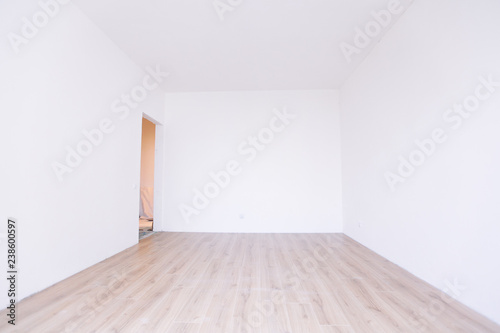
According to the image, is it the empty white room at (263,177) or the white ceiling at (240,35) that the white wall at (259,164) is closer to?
the empty white room at (263,177)

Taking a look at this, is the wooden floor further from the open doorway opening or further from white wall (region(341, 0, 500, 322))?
the open doorway opening

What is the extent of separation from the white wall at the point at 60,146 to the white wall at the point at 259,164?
1.45 metres

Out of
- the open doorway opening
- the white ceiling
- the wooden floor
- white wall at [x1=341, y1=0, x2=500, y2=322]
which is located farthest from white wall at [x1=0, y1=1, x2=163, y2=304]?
white wall at [x1=341, y1=0, x2=500, y2=322]

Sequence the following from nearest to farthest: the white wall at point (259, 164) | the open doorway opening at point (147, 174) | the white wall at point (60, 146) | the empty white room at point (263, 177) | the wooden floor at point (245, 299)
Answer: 1. the wooden floor at point (245, 299)
2. the empty white room at point (263, 177)
3. the white wall at point (60, 146)
4. the white wall at point (259, 164)
5. the open doorway opening at point (147, 174)

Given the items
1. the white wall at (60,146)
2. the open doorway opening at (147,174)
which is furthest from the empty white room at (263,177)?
the open doorway opening at (147,174)

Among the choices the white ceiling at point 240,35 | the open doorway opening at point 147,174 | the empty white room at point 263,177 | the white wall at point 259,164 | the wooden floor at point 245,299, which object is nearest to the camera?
the wooden floor at point 245,299

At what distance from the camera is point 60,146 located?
2316 millimetres

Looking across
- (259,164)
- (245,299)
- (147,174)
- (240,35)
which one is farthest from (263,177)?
(147,174)

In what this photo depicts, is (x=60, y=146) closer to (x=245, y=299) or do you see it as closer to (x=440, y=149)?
(x=245, y=299)

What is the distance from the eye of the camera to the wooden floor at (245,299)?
1583mm

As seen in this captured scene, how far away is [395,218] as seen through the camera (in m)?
2.78

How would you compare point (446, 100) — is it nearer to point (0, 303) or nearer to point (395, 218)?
point (395, 218)

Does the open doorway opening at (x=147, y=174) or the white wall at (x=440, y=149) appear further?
the open doorway opening at (x=147, y=174)

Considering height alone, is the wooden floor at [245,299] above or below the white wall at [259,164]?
below
